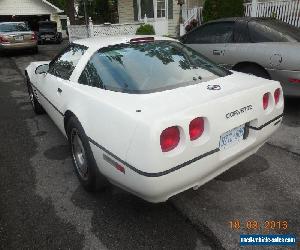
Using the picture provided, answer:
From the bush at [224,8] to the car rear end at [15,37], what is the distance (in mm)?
8680

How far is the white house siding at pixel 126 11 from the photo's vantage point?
19906mm

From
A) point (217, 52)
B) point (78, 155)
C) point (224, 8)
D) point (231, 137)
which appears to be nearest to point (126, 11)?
point (224, 8)

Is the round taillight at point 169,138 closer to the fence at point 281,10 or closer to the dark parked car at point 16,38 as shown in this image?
the fence at point 281,10

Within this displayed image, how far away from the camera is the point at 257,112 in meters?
2.92

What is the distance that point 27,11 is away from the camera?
31422 mm

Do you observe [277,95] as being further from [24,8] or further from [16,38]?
[24,8]

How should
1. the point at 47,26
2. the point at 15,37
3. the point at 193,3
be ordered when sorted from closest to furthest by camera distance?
the point at 15,37
the point at 193,3
the point at 47,26

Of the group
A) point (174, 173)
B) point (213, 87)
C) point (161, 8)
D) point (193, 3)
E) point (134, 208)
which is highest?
point (193, 3)

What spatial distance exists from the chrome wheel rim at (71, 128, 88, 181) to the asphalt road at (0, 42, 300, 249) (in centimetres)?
20

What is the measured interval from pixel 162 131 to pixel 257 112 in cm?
114

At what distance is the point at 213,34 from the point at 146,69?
3646 mm

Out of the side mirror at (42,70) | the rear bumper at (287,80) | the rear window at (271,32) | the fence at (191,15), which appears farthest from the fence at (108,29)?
the rear bumper at (287,80)

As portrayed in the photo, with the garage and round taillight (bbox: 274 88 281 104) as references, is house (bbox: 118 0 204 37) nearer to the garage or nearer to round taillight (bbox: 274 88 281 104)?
round taillight (bbox: 274 88 281 104)

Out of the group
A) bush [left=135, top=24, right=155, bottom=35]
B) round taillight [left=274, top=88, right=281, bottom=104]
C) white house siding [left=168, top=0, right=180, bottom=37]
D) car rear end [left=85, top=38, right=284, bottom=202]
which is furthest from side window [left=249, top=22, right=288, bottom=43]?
white house siding [left=168, top=0, right=180, bottom=37]
